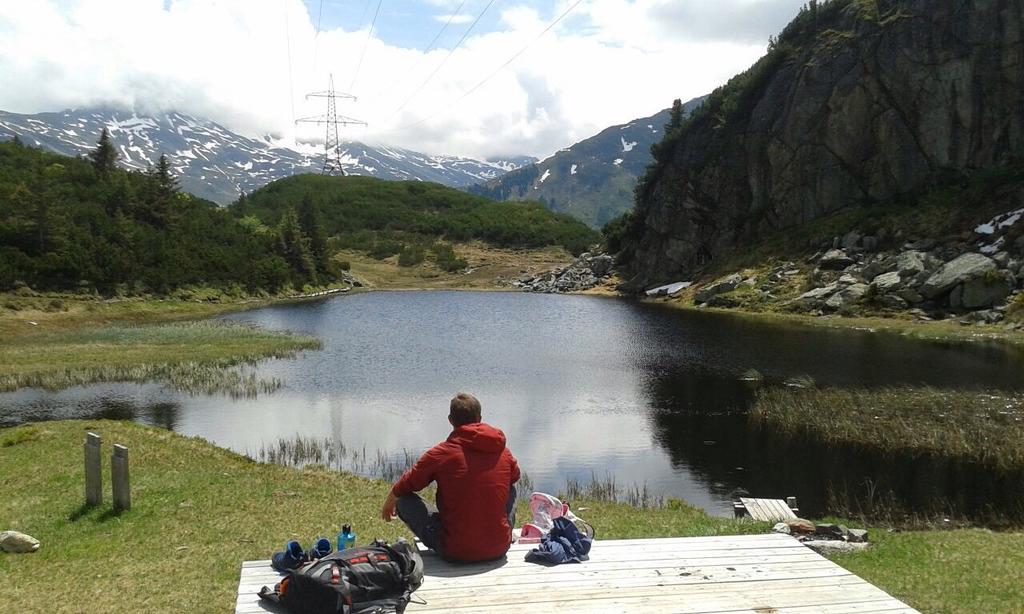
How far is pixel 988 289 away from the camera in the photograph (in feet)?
221

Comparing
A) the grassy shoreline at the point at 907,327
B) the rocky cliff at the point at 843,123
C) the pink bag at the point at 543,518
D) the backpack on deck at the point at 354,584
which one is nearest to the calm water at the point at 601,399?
the grassy shoreline at the point at 907,327

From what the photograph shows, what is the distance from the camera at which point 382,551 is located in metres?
8.77

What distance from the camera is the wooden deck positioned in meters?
8.34

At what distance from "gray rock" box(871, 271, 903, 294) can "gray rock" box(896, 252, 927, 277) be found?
2.76 feet

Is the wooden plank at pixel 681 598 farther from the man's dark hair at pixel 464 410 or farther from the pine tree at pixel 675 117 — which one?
the pine tree at pixel 675 117

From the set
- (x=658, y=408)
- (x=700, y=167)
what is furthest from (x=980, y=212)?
(x=658, y=408)

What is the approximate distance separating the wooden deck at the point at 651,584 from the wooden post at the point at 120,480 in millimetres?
6991

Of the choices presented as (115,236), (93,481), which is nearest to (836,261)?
(93,481)

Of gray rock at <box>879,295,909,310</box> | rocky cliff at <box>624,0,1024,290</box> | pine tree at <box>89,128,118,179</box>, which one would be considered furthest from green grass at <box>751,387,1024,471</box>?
pine tree at <box>89,128,118,179</box>

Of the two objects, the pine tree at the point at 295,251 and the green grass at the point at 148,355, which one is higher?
the pine tree at the point at 295,251

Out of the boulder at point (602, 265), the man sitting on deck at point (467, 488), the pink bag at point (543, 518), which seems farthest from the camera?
the boulder at point (602, 265)

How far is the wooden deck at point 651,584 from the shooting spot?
8.34 m

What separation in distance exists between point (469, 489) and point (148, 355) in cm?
4436

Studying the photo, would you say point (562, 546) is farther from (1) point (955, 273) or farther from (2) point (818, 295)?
(2) point (818, 295)
